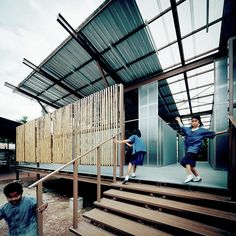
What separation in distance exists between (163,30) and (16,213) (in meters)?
6.47

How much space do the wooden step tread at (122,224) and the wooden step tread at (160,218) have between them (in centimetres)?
11

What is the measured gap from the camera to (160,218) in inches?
99.0

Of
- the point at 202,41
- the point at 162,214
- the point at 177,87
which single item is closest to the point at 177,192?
the point at 162,214

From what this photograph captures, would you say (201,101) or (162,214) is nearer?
(162,214)

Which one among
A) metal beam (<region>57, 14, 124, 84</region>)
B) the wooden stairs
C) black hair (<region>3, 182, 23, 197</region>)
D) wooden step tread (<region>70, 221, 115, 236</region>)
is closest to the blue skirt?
the wooden stairs

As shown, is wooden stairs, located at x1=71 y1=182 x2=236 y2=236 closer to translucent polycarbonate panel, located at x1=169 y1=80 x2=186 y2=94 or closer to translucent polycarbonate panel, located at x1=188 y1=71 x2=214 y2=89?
translucent polycarbonate panel, located at x1=169 y1=80 x2=186 y2=94

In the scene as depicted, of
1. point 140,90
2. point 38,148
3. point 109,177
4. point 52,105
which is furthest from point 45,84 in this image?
point 109,177

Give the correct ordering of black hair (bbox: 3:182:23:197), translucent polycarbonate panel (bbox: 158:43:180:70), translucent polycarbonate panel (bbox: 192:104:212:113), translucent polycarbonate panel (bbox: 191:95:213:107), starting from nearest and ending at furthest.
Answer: black hair (bbox: 3:182:23:197) → translucent polycarbonate panel (bbox: 158:43:180:70) → translucent polycarbonate panel (bbox: 191:95:213:107) → translucent polycarbonate panel (bbox: 192:104:212:113)

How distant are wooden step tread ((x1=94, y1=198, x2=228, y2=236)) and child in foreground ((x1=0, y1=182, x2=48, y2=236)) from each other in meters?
1.50

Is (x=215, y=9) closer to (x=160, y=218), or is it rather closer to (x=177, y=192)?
(x=177, y=192)

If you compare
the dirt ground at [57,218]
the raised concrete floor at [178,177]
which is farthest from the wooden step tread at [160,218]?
the dirt ground at [57,218]

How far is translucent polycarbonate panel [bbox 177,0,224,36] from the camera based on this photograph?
4.72 metres

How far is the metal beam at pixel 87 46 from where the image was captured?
5.71 metres

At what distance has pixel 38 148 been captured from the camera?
8102 millimetres
